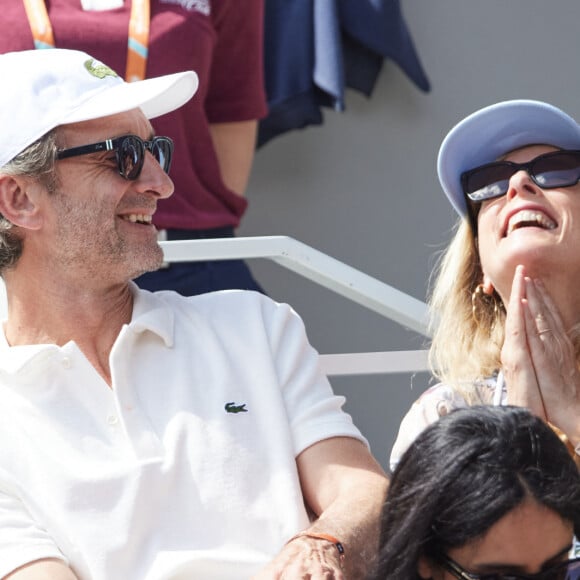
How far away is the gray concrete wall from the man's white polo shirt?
2166 mm

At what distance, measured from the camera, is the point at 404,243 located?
5234mm

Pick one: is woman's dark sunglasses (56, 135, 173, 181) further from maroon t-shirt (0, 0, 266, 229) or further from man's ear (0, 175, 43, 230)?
maroon t-shirt (0, 0, 266, 229)

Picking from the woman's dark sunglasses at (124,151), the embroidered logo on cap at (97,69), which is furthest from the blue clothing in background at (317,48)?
the woman's dark sunglasses at (124,151)

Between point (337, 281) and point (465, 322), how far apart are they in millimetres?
412

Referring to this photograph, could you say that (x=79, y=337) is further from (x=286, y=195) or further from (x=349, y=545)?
(x=286, y=195)

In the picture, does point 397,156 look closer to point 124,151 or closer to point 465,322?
point 465,322

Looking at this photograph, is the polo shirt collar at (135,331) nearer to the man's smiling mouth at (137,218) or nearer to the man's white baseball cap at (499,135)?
the man's smiling mouth at (137,218)

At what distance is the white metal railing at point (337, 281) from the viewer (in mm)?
3422

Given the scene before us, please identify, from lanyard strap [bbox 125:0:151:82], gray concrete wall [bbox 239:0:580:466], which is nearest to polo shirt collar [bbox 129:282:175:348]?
lanyard strap [bbox 125:0:151:82]

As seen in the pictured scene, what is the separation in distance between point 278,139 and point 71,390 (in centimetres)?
249

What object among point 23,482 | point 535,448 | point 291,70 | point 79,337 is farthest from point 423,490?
point 291,70

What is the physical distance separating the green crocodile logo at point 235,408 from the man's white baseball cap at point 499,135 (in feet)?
2.41

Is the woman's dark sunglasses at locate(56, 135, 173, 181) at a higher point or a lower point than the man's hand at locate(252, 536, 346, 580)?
higher

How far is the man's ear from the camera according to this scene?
3.05m
